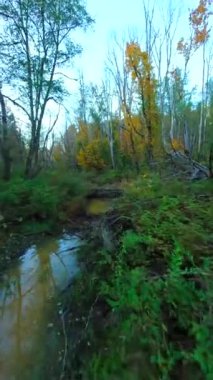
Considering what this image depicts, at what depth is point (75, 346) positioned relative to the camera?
332 centimetres

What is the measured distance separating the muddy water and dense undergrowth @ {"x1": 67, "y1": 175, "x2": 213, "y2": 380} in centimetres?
32

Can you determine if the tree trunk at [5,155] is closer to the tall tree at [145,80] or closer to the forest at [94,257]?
the forest at [94,257]

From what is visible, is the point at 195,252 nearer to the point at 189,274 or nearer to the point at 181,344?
the point at 189,274

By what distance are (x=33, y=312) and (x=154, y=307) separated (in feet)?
8.45

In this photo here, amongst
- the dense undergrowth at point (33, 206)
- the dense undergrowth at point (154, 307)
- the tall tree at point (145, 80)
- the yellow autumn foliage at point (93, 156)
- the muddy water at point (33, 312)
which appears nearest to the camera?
the dense undergrowth at point (154, 307)

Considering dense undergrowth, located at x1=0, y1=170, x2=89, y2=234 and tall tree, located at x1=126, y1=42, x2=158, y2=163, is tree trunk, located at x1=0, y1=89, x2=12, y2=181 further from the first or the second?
tall tree, located at x1=126, y1=42, x2=158, y2=163

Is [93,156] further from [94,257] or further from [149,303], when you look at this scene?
[149,303]

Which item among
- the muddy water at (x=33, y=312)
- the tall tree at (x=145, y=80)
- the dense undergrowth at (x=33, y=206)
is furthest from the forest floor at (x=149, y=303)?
the tall tree at (x=145, y=80)

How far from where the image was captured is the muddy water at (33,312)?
127 inches

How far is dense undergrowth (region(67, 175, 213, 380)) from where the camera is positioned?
221 cm

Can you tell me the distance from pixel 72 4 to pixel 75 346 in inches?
526

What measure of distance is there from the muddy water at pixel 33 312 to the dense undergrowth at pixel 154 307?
0.32 m

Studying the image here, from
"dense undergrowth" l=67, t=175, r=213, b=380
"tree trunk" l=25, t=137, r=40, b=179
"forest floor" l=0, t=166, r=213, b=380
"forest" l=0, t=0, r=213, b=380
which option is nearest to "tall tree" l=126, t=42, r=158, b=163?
"forest" l=0, t=0, r=213, b=380

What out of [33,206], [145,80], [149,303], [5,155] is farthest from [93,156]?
[149,303]
